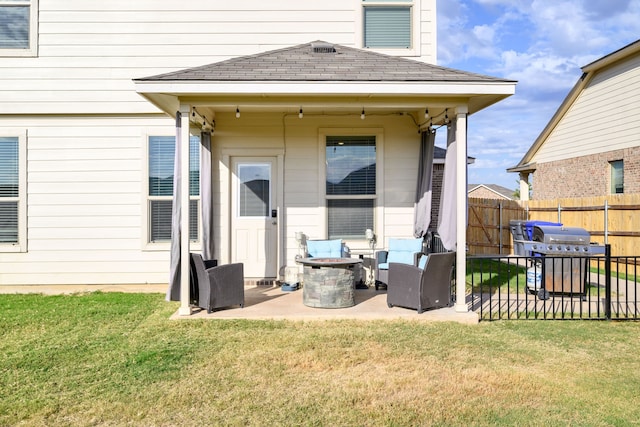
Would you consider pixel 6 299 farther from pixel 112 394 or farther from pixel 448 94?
pixel 448 94

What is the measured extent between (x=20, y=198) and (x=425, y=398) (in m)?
7.41

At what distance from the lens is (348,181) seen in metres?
7.67

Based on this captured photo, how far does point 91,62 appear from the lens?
767 centimetres

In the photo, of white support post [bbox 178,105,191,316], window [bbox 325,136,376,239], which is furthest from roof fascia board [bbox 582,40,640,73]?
white support post [bbox 178,105,191,316]

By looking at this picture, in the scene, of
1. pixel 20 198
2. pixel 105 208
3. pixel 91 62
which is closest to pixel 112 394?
pixel 105 208

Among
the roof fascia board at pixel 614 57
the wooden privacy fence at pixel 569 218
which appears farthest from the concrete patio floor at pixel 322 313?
the roof fascia board at pixel 614 57

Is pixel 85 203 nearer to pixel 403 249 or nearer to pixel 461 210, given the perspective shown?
pixel 403 249

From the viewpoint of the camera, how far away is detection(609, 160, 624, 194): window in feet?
41.4

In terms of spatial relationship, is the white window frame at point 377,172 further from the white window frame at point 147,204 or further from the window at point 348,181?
the white window frame at point 147,204

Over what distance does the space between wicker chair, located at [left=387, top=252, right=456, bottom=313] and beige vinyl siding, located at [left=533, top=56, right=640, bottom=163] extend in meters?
9.32

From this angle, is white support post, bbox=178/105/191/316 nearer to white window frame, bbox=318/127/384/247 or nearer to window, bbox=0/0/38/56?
white window frame, bbox=318/127/384/247

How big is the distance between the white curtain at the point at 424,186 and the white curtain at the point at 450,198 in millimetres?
999

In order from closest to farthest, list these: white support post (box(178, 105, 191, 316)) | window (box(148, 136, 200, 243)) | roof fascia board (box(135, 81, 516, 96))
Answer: roof fascia board (box(135, 81, 516, 96)) → white support post (box(178, 105, 191, 316)) → window (box(148, 136, 200, 243))

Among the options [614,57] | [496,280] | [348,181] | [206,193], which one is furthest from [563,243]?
[614,57]
